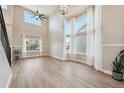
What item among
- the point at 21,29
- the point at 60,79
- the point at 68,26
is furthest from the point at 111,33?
the point at 21,29

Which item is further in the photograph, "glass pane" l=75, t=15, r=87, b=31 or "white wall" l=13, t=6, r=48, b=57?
"white wall" l=13, t=6, r=48, b=57

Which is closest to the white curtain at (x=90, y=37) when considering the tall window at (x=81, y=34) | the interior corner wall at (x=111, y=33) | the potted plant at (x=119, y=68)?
the tall window at (x=81, y=34)

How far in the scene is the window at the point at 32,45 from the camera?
28.2ft

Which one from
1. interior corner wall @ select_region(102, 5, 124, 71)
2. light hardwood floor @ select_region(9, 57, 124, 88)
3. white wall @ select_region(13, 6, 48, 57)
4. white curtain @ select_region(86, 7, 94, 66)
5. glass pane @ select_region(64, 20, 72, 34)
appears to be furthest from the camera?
white wall @ select_region(13, 6, 48, 57)

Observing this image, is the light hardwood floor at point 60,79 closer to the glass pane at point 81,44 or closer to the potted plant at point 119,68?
the potted plant at point 119,68

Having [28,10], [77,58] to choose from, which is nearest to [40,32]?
[28,10]

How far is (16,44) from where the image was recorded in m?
7.61

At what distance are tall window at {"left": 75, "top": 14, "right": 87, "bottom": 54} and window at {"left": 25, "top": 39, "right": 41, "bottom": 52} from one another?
14.2ft

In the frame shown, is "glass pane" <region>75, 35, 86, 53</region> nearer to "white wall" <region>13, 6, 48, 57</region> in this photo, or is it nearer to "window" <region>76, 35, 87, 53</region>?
"window" <region>76, 35, 87, 53</region>

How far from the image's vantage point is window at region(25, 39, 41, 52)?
858 cm

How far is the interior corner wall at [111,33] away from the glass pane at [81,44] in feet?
7.17

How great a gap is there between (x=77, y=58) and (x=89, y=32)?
219 cm

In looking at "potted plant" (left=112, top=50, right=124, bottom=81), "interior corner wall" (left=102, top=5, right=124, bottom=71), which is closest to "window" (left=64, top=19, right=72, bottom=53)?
"interior corner wall" (left=102, top=5, right=124, bottom=71)

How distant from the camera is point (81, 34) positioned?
20.7 feet
